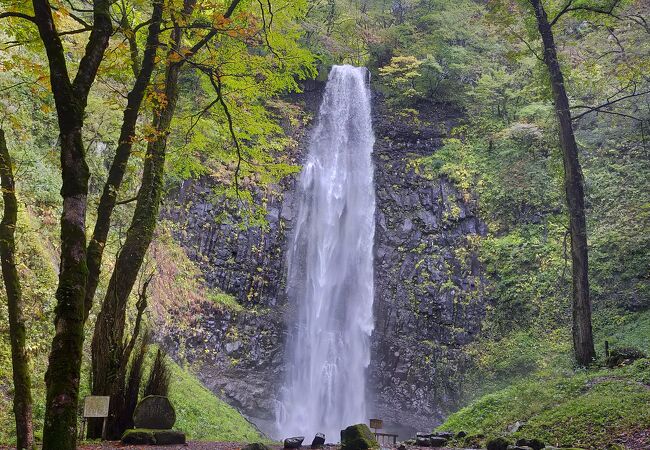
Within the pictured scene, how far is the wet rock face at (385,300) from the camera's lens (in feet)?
52.0

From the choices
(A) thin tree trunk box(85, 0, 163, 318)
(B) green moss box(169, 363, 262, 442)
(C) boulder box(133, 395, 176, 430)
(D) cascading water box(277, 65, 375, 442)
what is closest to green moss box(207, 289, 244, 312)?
(D) cascading water box(277, 65, 375, 442)

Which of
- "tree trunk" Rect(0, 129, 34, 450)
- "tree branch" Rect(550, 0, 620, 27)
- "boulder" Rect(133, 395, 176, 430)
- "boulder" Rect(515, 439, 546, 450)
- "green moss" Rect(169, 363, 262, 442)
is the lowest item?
"green moss" Rect(169, 363, 262, 442)

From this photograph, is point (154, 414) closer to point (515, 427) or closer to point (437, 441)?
point (437, 441)

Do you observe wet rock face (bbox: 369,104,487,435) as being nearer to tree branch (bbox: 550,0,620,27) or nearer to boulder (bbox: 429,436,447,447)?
boulder (bbox: 429,436,447,447)

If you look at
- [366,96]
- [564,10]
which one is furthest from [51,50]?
[366,96]

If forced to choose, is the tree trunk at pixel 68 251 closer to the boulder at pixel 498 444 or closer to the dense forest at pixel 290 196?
the dense forest at pixel 290 196

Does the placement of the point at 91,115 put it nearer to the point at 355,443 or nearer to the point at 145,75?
the point at 145,75

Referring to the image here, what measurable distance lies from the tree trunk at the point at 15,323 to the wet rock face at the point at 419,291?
12944 millimetres

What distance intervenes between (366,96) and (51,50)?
68.1 ft

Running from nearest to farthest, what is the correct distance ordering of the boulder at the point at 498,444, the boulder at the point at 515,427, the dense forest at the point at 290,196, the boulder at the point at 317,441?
the dense forest at the point at 290,196 < the boulder at the point at 498,444 < the boulder at the point at 317,441 < the boulder at the point at 515,427

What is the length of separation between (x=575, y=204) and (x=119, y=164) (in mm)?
8441

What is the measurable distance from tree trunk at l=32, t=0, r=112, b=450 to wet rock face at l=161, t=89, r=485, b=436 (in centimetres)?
1153

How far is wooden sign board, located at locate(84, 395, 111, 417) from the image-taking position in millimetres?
5555

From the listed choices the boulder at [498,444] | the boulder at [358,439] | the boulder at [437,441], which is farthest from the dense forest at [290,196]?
the boulder at [358,439]
